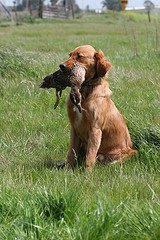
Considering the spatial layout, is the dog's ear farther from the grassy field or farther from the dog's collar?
the grassy field

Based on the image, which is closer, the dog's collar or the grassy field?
the grassy field

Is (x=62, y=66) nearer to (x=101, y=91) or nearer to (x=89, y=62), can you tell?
(x=89, y=62)

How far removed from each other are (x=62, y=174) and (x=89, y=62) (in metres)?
1.21

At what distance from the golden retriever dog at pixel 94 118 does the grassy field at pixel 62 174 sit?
23 centimetres

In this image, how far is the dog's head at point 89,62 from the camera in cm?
524

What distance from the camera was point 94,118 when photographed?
5281mm

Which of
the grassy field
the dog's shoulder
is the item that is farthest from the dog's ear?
the grassy field

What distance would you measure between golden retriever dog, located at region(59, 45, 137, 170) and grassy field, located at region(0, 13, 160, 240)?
0.23m

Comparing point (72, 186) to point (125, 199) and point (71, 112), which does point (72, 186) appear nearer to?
point (125, 199)

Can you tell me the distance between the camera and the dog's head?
5239mm

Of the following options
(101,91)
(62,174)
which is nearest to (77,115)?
(101,91)

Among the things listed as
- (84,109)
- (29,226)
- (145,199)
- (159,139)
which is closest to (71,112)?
(84,109)

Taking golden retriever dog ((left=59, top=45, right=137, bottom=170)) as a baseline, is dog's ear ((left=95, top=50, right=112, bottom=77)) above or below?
above

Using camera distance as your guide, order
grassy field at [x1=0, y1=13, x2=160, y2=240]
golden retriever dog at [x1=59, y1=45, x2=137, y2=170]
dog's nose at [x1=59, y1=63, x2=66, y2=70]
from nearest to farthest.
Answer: grassy field at [x1=0, y1=13, x2=160, y2=240] < dog's nose at [x1=59, y1=63, x2=66, y2=70] < golden retriever dog at [x1=59, y1=45, x2=137, y2=170]
